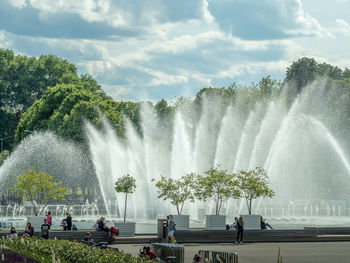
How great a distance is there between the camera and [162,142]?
299 feet

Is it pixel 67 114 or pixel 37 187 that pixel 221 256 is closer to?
pixel 37 187

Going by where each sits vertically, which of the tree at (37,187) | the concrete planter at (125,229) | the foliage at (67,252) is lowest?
the foliage at (67,252)

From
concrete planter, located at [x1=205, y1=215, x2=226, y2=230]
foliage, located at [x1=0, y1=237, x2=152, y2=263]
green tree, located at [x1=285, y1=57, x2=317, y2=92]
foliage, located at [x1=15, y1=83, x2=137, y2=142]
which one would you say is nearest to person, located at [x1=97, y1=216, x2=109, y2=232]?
concrete planter, located at [x1=205, y1=215, x2=226, y2=230]

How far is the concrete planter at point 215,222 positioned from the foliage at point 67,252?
1395 cm

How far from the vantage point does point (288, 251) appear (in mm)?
33062

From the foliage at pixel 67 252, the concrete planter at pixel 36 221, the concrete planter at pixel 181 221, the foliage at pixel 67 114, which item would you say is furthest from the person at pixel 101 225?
the foliage at pixel 67 114

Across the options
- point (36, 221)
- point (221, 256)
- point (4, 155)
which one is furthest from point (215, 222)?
point (4, 155)

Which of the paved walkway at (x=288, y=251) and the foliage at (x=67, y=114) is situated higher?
the foliage at (x=67, y=114)

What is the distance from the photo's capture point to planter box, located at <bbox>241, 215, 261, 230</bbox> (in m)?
40.8

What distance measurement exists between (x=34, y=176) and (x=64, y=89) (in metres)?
46.1

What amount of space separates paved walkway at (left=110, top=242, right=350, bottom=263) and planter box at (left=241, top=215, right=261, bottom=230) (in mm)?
2922

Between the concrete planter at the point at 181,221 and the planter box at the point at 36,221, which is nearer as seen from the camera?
the planter box at the point at 36,221

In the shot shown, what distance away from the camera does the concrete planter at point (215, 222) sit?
132 ft

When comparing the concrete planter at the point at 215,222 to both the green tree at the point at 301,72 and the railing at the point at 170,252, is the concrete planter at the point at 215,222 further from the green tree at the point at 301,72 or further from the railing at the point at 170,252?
the green tree at the point at 301,72
